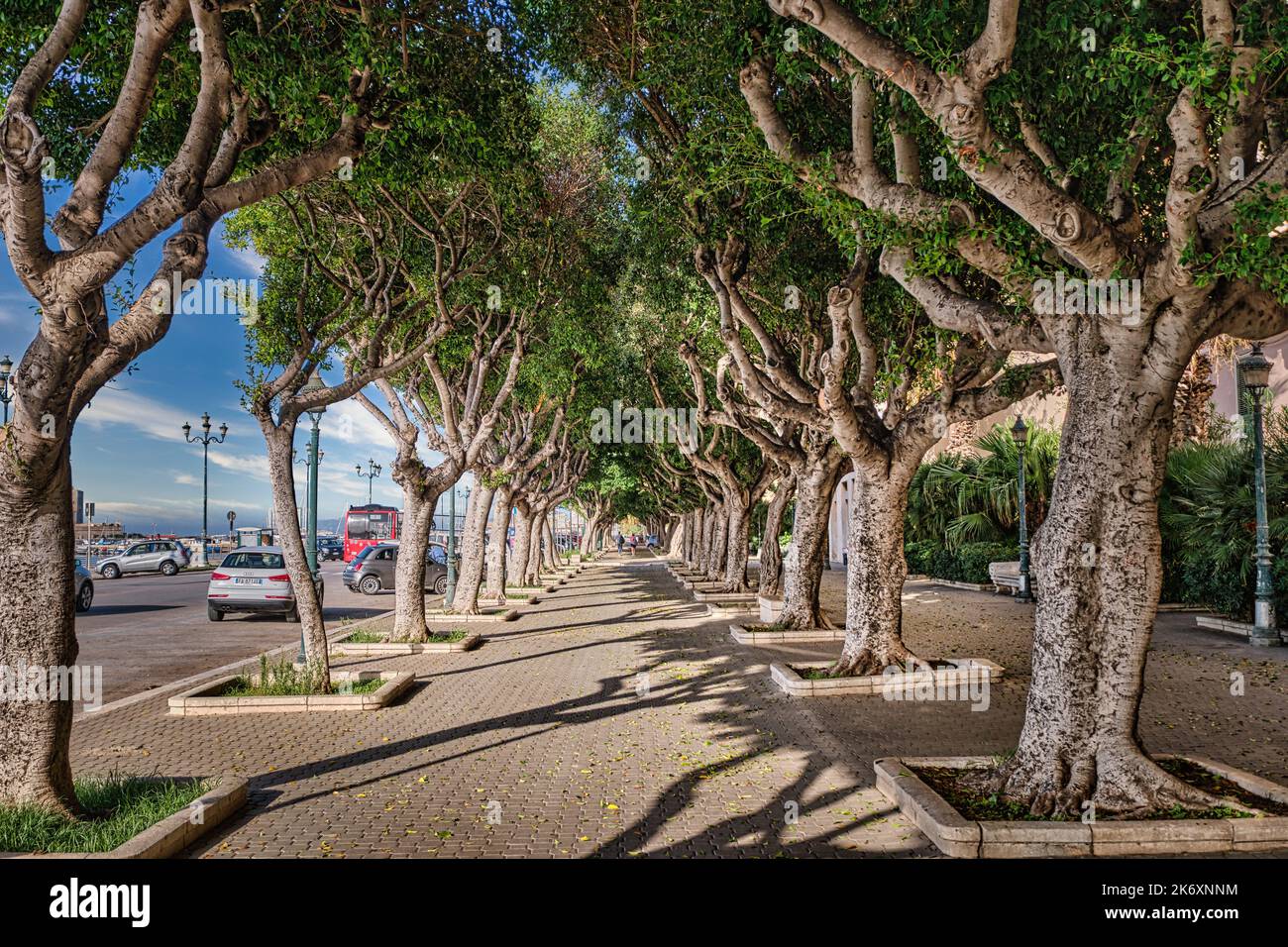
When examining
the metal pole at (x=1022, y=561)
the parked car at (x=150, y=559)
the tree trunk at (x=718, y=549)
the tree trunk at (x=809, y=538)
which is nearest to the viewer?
the tree trunk at (x=809, y=538)

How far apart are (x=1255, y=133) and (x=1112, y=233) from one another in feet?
4.28

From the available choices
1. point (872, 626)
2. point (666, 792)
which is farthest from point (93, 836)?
point (872, 626)

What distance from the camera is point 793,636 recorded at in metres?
14.5

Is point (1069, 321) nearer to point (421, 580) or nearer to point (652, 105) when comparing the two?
point (652, 105)

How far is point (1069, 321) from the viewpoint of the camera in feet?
19.0

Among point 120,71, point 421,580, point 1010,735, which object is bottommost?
point 1010,735

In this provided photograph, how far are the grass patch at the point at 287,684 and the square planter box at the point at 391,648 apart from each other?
297cm

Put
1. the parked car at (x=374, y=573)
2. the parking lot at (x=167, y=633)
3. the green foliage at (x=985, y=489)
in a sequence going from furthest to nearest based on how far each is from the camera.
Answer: the parked car at (x=374, y=573), the green foliage at (x=985, y=489), the parking lot at (x=167, y=633)

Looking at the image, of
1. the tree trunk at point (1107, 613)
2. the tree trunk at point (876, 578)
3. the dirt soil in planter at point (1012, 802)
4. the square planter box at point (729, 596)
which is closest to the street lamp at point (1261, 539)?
the tree trunk at point (876, 578)

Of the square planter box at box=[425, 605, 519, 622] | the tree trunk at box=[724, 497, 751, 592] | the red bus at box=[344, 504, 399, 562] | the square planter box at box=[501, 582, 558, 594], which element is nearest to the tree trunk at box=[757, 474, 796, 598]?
the tree trunk at box=[724, 497, 751, 592]

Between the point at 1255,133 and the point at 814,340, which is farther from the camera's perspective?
the point at 814,340

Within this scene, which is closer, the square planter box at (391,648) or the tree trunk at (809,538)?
the square planter box at (391,648)

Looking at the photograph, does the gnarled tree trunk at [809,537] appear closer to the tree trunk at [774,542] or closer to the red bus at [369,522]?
the tree trunk at [774,542]

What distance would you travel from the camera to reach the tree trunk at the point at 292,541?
9.83 meters
